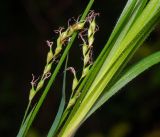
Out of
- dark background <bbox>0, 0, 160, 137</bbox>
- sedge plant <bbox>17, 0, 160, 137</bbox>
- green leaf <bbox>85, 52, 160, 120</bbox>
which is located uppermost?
sedge plant <bbox>17, 0, 160, 137</bbox>

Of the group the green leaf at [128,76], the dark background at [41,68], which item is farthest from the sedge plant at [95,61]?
the dark background at [41,68]

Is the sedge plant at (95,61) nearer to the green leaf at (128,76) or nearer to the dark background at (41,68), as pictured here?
the green leaf at (128,76)

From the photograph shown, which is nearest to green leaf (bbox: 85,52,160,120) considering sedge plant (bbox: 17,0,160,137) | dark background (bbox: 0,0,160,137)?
sedge plant (bbox: 17,0,160,137)

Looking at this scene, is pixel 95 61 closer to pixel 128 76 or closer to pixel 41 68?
pixel 128 76

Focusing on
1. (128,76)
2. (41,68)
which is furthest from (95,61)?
(41,68)

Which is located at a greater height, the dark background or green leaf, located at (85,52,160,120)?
green leaf, located at (85,52,160,120)

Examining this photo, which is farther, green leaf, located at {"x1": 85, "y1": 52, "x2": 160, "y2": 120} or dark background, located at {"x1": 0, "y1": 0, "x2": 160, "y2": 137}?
dark background, located at {"x1": 0, "y1": 0, "x2": 160, "y2": 137}

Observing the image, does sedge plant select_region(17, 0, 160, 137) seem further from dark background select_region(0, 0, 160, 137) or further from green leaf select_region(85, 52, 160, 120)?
dark background select_region(0, 0, 160, 137)
